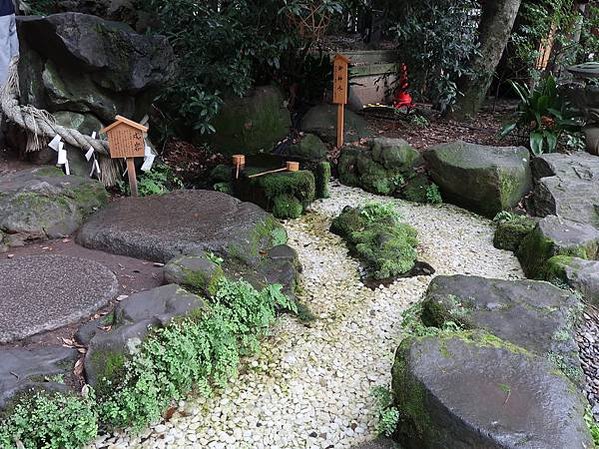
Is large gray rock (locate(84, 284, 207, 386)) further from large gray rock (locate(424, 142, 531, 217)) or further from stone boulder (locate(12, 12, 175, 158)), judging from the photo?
large gray rock (locate(424, 142, 531, 217))

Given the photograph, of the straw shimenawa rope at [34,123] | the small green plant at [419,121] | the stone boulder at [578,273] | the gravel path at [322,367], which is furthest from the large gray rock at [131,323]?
the small green plant at [419,121]

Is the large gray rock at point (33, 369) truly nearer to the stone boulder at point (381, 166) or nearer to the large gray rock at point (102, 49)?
the large gray rock at point (102, 49)

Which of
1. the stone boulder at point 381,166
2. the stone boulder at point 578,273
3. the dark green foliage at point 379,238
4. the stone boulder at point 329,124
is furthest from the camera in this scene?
the stone boulder at point 329,124

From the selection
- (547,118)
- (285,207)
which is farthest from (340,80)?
(547,118)

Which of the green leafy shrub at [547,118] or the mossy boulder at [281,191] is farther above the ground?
the green leafy shrub at [547,118]

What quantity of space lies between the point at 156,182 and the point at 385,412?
3531mm

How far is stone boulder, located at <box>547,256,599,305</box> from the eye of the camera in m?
3.55

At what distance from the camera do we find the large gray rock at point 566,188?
4945 mm

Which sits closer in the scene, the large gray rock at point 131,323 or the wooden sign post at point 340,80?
the large gray rock at point 131,323

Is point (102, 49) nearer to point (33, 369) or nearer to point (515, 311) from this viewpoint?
point (33, 369)

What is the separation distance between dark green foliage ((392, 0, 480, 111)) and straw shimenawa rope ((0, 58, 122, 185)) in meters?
4.09

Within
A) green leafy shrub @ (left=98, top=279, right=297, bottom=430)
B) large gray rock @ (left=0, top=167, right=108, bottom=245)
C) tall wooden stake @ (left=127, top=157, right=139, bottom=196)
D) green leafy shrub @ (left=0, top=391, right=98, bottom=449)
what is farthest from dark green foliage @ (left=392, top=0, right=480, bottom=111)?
green leafy shrub @ (left=0, top=391, right=98, bottom=449)

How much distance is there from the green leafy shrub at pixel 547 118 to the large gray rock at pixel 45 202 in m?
4.79

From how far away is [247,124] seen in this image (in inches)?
257
